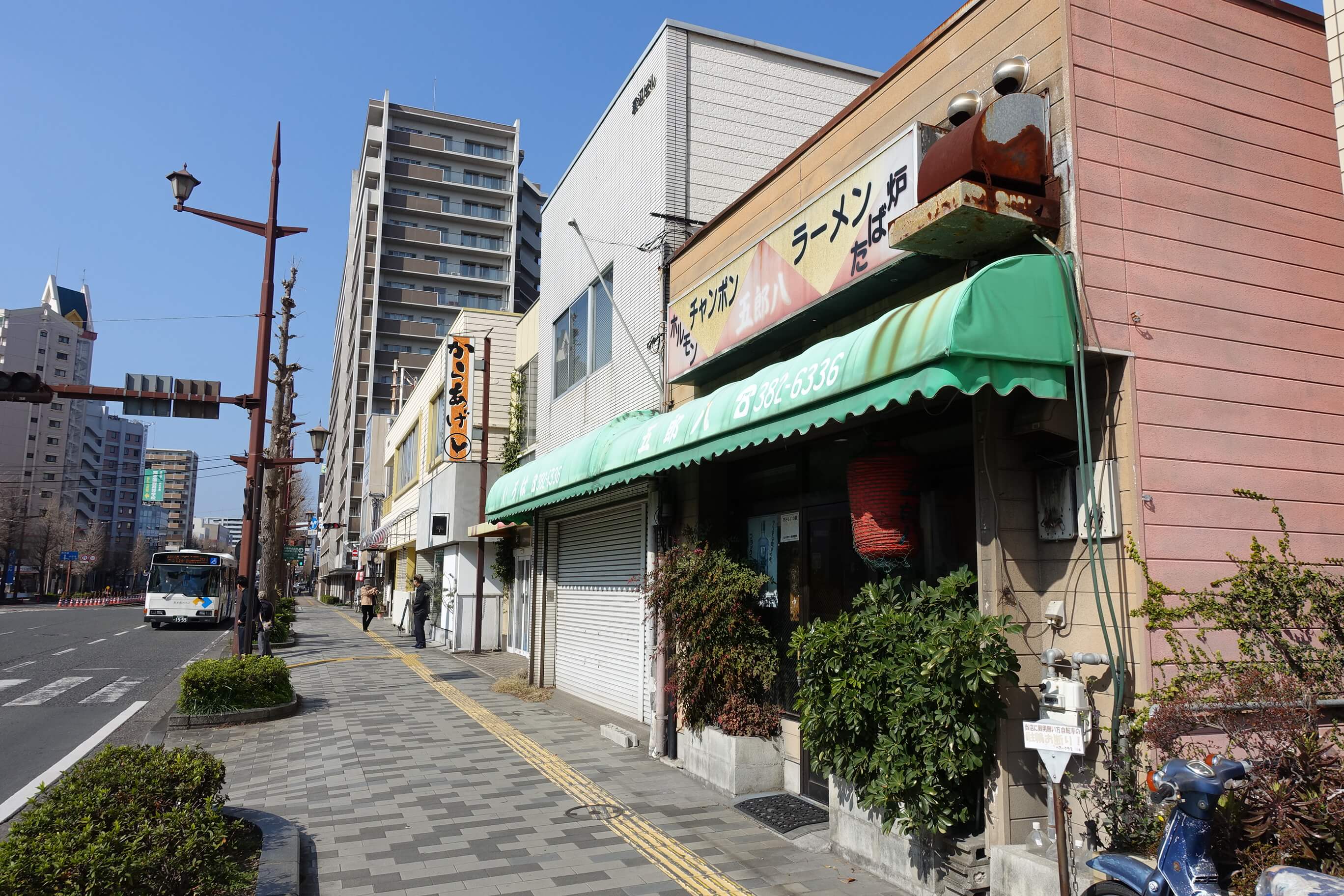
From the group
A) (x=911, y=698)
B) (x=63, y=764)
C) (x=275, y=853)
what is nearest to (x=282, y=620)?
(x=63, y=764)

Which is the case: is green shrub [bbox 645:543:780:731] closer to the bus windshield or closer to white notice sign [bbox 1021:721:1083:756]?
white notice sign [bbox 1021:721:1083:756]

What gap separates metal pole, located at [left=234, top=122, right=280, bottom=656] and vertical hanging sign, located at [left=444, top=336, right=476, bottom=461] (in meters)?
7.68

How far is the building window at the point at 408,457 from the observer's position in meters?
33.9

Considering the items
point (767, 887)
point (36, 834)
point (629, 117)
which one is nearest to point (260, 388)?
point (629, 117)

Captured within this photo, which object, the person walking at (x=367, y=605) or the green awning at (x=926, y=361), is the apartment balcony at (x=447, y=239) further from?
the green awning at (x=926, y=361)

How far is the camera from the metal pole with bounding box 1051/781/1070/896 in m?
4.46

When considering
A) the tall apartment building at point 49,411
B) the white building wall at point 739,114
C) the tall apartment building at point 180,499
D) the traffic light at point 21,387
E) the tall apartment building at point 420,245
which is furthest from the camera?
the tall apartment building at point 180,499

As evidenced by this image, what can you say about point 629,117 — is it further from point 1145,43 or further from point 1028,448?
point 1028,448

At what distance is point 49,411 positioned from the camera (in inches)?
4469

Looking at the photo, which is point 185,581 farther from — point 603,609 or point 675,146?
point 675,146

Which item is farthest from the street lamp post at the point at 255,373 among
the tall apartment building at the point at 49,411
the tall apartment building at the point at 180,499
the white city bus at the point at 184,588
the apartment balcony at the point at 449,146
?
the tall apartment building at the point at 180,499

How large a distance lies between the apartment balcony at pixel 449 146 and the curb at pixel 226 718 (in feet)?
248

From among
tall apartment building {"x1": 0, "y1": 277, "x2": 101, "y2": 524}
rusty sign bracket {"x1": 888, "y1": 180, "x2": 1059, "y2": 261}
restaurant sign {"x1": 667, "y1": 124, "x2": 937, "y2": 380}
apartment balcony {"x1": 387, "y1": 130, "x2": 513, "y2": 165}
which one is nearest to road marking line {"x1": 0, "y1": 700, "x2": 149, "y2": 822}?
restaurant sign {"x1": 667, "y1": 124, "x2": 937, "y2": 380}

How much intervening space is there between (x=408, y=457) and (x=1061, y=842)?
3489 centimetres
